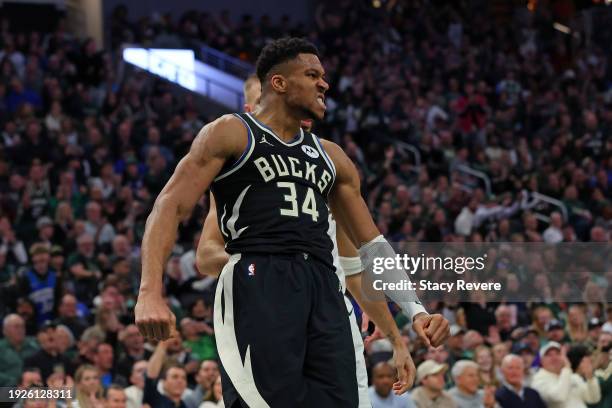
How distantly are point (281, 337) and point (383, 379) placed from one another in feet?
13.8

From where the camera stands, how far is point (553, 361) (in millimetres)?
9820

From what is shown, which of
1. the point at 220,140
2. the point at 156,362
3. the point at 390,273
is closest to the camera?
the point at 220,140

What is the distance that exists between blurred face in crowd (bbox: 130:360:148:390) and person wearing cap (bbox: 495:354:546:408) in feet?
8.66

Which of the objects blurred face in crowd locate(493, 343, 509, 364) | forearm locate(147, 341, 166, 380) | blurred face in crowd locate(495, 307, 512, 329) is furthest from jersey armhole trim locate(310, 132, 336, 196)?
blurred face in crowd locate(495, 307, 512, 329)

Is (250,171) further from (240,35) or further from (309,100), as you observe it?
(240,35)

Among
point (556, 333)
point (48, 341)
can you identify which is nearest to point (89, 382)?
point (48, 341)

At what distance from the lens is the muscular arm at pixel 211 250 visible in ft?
18.3

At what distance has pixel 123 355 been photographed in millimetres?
10000

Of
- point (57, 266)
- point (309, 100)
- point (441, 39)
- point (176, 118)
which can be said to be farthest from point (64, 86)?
point (309, 100)

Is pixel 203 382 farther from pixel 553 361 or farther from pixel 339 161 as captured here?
pixel 339 161

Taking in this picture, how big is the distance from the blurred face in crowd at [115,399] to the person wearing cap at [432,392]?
2207mm

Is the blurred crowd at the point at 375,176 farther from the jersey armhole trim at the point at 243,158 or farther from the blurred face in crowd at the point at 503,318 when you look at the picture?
the jersey armhole trim at the point at 243,158

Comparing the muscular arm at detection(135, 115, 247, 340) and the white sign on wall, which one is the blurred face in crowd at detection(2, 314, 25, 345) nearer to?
the muscular arm at detection(135, 115, 247, 340)

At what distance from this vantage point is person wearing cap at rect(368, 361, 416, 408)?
8742mm
